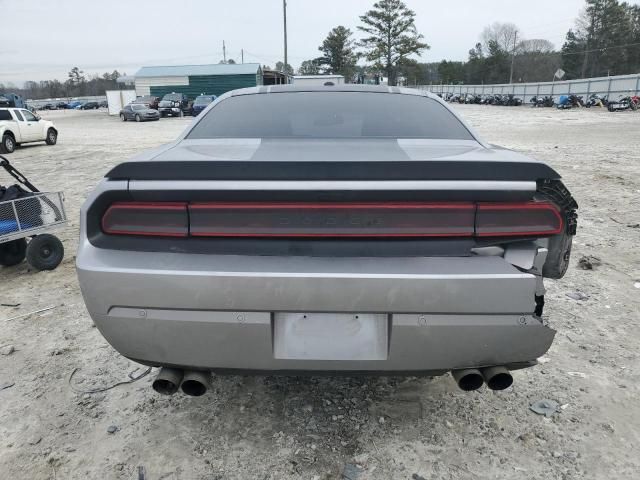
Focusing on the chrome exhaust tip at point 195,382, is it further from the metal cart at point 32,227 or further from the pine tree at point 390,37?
the pine tree at point 390,37

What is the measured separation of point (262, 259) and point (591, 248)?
440cm

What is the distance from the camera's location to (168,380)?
80.4 inches

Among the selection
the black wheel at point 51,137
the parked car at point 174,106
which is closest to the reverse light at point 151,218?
the black wheel at point 51,137

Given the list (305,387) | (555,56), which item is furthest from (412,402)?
(555,56)

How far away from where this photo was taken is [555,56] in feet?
266

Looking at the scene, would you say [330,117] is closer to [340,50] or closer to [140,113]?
[140,113]

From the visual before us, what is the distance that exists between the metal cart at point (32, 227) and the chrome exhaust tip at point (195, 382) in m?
3.29

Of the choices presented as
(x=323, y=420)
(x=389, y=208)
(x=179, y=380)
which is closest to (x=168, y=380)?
(x=179, y=380)

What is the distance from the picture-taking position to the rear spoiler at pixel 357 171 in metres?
1.83

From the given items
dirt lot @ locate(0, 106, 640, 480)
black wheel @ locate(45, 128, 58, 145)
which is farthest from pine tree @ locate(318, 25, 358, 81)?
dirt lot @ locate(0, 106, 640, 480)

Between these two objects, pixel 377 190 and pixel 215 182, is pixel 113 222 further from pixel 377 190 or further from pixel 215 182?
pixel 377 190

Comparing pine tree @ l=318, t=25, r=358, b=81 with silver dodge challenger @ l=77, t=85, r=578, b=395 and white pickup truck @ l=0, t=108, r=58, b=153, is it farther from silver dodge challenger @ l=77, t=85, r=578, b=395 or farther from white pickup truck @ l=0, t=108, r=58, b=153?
silver dodge challenger @ l=77, t=85, r=578, b=395

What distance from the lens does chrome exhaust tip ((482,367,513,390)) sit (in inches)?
79.1

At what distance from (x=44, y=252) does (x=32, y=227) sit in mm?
268
